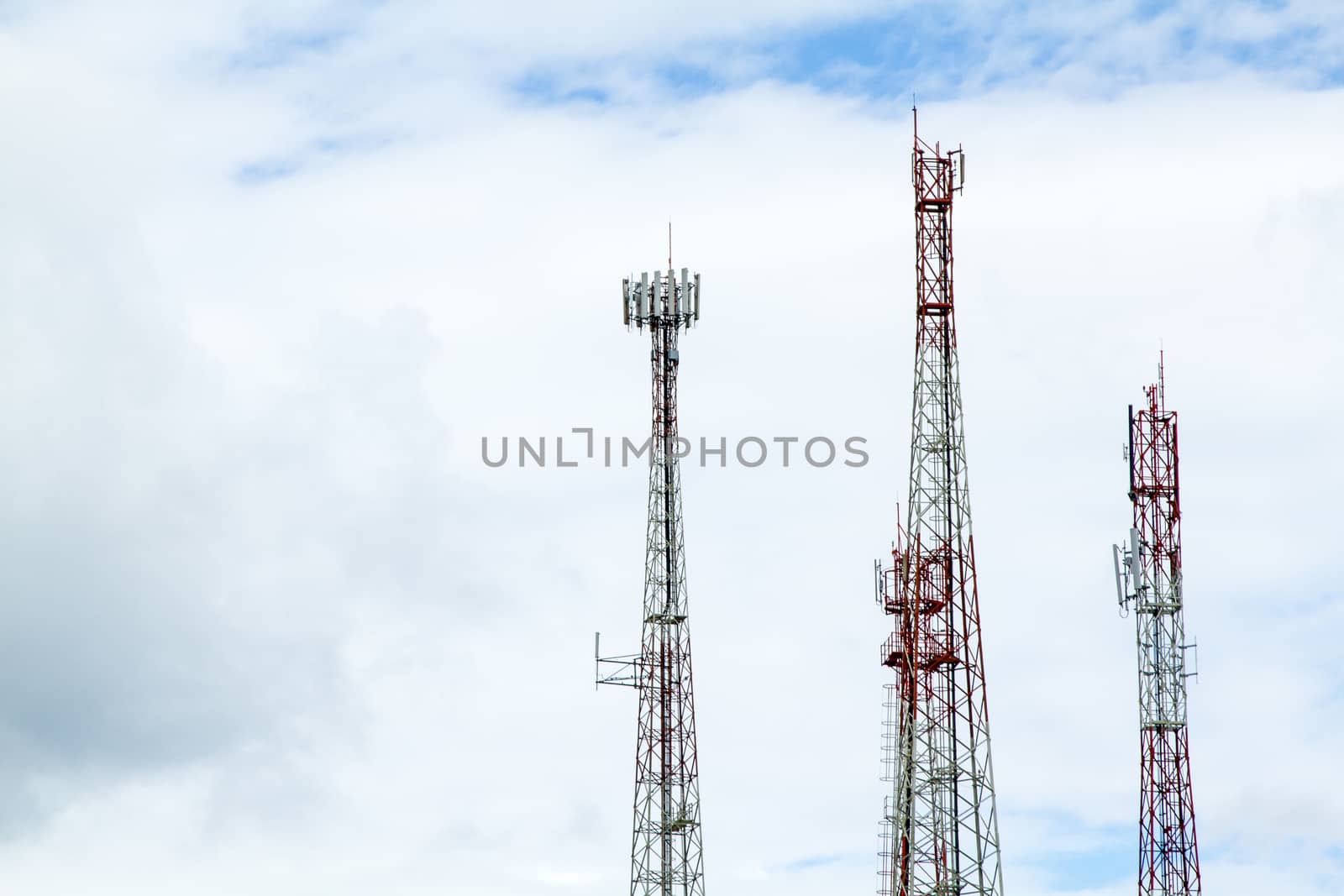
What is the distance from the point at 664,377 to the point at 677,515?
6685mm

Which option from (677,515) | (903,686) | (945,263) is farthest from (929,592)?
(677,515)

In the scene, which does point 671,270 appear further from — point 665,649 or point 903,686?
point 903,686

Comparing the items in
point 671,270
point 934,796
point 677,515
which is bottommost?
point 934,796

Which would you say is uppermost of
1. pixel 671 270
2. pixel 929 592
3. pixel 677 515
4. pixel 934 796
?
pixel 671 270

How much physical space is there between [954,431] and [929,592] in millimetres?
6741

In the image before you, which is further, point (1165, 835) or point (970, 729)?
point (1165, 835)

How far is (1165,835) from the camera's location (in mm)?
135125

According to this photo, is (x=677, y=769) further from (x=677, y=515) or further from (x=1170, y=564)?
(x=1170, y=564)

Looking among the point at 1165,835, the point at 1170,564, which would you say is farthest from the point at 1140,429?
the point at 1165,835

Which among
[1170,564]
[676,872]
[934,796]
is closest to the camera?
[934,796]

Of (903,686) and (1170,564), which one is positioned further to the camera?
(1170,564)

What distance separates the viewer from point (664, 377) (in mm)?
Answer: 137750

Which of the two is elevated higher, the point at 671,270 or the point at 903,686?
the point at 671,270

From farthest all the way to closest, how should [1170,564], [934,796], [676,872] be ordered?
[1170,564], [676,872], [934,796]
